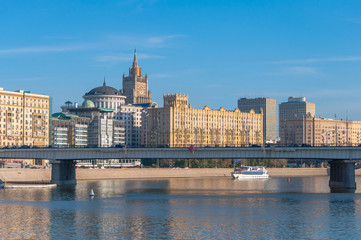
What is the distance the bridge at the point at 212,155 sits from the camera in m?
145

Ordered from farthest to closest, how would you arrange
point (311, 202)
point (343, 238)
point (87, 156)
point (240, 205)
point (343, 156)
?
1. point (87, 156)
2. point (343, 156)
3. point (311, 202)
4. point (240, 205)
5. point (343, 238)

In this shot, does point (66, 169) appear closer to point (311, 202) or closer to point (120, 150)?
point (120, 150)

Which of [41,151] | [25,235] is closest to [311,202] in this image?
[25,235]

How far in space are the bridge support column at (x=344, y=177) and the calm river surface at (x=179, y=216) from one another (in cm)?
1767

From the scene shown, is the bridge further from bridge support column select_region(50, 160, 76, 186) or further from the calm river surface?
the calm river surface

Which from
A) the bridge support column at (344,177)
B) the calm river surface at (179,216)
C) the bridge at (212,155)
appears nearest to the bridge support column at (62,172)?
the bridge at (212,155)

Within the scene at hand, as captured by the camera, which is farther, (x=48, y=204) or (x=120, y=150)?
(x=120, y=150)

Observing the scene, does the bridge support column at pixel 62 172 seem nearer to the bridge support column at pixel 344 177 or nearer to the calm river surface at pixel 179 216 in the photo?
the calm river surface at pixel 179 216

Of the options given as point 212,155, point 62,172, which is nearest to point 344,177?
point 212,155

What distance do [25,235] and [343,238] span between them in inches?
1389

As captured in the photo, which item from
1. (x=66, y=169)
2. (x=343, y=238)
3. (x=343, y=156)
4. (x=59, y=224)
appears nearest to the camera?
(x=343, y=238)

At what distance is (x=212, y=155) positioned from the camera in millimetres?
149625

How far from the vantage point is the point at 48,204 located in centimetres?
11162

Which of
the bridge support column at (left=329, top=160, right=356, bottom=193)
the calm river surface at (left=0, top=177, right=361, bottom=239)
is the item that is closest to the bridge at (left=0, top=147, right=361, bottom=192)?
the bridge support column at (left=329, top=160, right=356, bottom=193)
